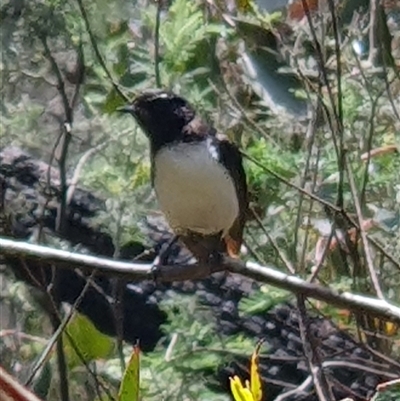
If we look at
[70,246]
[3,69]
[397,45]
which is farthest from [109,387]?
[397,45]

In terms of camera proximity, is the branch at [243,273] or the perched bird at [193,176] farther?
the perched bird at [193,176]

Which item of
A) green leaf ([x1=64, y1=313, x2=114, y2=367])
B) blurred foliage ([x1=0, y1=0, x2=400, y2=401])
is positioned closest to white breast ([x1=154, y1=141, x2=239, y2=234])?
blurred foliage ([x1=0, y1=0, x2=400, y2=401])

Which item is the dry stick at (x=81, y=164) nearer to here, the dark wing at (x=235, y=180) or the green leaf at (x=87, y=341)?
the green leaf at (x=87, y=341)

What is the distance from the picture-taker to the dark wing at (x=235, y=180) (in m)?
2.59

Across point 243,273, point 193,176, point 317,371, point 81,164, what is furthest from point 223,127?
point 243,273

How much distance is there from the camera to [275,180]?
3.10 metres

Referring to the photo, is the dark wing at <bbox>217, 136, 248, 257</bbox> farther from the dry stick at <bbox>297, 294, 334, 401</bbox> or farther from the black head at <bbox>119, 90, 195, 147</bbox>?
the dry stick at <bbox>297, 294, 334, 401</bbox>

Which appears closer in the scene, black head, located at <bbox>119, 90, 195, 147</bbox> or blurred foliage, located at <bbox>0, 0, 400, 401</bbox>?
black head, located at <bbox>119, 90, 195, 147</bbox>

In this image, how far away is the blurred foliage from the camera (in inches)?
119

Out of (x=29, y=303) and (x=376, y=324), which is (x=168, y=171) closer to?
(x=376, y=324)

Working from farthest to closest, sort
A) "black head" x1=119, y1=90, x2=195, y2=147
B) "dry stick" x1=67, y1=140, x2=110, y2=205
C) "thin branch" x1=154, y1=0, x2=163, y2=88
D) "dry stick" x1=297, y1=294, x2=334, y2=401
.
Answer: "dry stick" x1=67, y1=140, x2=110, y2=205
"thin branch" x1=154, y1=0, x2=163, y2=88
"black head" x1=119, y1=90, x2=195, y2=147
"dry stick" x1=297, y1=294, x2=334, y2=401

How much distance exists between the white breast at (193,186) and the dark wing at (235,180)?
3cm

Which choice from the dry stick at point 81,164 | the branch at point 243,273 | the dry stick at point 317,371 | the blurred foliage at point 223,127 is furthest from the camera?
the dry stick at point 81,164

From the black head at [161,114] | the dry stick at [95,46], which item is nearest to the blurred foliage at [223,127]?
the dry stick at [95,46]
